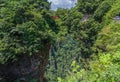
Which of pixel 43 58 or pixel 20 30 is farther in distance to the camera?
pixel 43 58

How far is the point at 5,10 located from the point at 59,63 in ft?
35.0

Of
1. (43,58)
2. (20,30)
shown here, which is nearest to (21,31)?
(20,30)

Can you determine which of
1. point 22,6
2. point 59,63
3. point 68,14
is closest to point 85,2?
point 68,14

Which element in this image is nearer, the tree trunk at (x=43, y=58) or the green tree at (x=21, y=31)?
the green tree at (x=21, y=31)

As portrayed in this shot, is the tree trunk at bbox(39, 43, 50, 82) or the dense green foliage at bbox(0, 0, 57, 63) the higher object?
the dense green foliage at bbox(0, 0, 57, 63)

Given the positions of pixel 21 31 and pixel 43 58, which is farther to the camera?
pixel 43 58

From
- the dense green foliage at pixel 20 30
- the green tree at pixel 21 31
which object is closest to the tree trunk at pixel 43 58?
the green tree at pixel 21 31

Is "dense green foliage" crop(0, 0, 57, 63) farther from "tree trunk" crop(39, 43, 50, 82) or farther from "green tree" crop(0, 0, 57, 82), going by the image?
"tree trunk" crop(39, 43, 50, 82)

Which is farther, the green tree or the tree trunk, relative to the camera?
the tree trunk

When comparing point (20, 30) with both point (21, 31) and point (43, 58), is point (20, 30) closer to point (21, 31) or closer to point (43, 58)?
point (21, 31)

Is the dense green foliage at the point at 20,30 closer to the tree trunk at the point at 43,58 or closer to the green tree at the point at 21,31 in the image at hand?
the green tree at the point at 21,31

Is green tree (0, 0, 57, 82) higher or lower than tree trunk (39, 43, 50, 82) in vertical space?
higher

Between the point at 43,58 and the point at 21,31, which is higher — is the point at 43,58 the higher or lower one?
the lower one

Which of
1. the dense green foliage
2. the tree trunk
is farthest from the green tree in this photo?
the tree trunk
